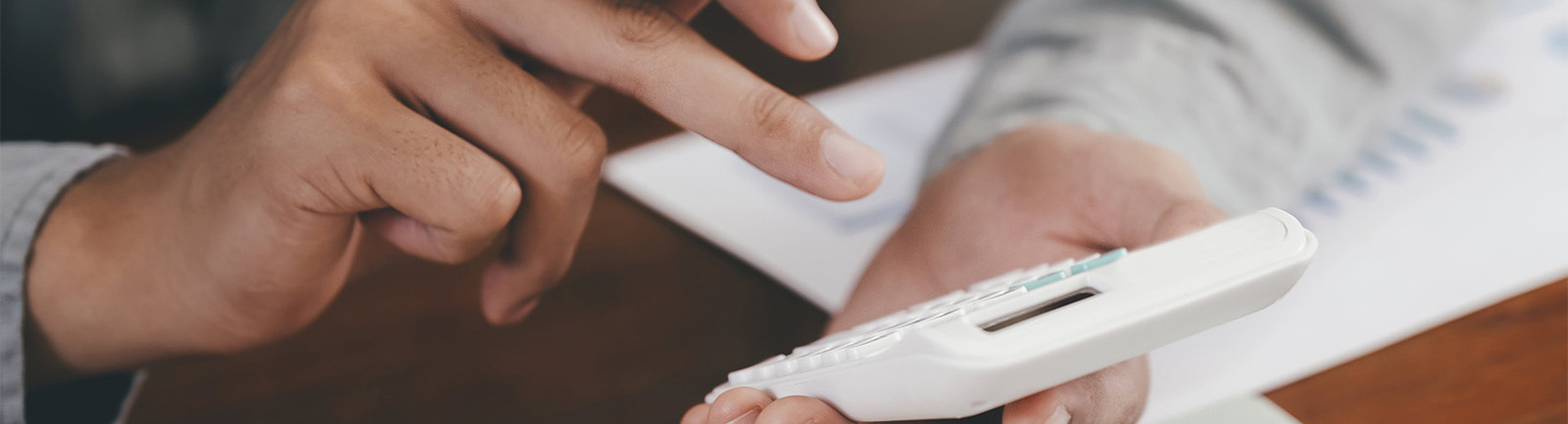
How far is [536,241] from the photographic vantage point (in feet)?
1.22

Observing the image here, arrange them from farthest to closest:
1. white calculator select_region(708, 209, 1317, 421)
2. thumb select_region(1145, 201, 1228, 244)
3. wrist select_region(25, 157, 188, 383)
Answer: wrist select_region(25, 157, 188, 383), thumb select_region(1145, 201, 1228, 244), white calculator select_region(708, 209, 1317, 421)

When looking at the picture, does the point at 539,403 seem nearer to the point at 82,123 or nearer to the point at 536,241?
the point at 536,241

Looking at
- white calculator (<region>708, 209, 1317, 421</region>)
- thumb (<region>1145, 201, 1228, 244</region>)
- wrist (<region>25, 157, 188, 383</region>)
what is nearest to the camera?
white calculator (<region>708, 209, 1317, 421</region>)

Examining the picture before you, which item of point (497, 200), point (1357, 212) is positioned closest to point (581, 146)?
point (497, 200)

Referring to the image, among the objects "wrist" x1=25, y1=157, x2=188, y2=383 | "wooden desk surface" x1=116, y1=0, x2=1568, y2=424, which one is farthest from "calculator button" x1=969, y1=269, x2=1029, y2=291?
"wrist" x1=25, y1=157, x2=188, y2=383

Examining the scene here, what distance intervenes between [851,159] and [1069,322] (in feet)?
0.37

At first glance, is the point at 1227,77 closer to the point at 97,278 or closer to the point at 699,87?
the point at 699,87

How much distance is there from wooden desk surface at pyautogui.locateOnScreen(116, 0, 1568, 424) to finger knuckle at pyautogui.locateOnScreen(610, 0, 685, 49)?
5.6 inches

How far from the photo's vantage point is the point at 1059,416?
0.78ft

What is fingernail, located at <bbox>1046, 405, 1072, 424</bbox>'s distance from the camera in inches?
9.3

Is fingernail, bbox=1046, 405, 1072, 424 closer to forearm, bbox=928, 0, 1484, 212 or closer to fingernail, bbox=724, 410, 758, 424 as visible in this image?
fingernail, bbox=724, 410, 758, 424

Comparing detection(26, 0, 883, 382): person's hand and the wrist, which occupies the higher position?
detection(26, 0, 883, 382): person's hand

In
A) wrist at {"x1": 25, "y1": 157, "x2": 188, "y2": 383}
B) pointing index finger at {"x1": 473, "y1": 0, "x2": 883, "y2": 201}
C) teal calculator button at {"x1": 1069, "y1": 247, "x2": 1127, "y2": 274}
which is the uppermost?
pointing index finger at {"x1": 473, "y1": 0, "x2": 883, "y2": 201}

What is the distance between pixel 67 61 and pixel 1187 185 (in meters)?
0.74
